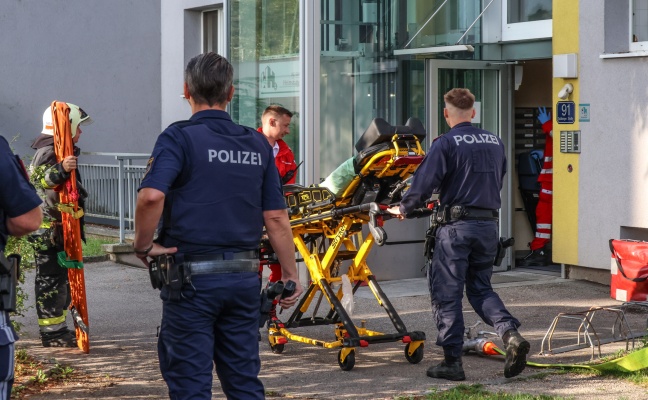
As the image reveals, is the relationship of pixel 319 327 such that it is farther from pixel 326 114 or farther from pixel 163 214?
pixel 163 214

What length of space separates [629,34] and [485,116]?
1947 millimetres

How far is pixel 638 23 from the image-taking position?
1161 cm

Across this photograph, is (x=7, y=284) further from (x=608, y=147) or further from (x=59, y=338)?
(x=608, y=147)

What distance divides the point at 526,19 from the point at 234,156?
27.2ft

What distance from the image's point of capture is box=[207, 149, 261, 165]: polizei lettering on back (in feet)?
15.9

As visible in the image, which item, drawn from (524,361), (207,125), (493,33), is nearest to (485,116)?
(493,33)

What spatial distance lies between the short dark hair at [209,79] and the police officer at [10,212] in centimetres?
89

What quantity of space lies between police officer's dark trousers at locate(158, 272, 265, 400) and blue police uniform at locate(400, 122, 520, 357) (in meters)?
2.53

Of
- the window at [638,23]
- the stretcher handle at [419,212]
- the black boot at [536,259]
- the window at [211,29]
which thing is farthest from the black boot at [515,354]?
the window at [211,29]

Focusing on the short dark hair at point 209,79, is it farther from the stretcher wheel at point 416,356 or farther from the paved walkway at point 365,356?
the stretcher wheel at point 416,356

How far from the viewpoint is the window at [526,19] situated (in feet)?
40.5

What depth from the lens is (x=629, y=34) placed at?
37.8 ft

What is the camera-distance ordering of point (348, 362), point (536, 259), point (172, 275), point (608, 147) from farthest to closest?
point (536, 259), point (608, 147), point (348, 362), point (172, 275)

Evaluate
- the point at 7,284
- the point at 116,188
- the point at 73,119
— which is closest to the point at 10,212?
the point at 7,284
